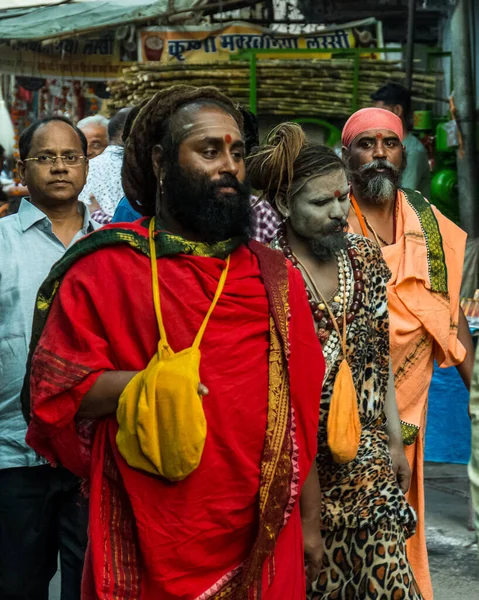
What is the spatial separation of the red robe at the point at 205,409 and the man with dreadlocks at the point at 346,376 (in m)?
0.67

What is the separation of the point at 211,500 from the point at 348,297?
1196 millimetres

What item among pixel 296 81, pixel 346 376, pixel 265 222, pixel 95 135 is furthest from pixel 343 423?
pixel 296 81

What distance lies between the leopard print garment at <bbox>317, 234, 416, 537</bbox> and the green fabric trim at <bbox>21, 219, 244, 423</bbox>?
32.8 inches

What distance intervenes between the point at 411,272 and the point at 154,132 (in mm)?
1827

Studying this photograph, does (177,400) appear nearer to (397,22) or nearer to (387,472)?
(387,472)

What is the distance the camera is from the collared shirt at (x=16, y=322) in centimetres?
450

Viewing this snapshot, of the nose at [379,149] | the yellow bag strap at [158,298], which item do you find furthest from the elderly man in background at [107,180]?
the yellow bag strap at [158,298]

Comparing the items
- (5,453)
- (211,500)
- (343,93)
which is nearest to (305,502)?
(211,500)

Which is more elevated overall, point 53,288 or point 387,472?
point 53,288

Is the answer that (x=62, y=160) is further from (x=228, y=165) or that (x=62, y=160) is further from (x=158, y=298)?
(x=158, y=298)

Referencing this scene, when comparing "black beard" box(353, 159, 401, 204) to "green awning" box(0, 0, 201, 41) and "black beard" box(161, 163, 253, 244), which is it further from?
"green awning" box(0, 0, 201, 41)

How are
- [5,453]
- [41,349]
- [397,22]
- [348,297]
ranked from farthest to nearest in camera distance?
[397,22]
[5,453]
[348,297]
[41,349]

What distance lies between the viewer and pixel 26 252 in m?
4.62

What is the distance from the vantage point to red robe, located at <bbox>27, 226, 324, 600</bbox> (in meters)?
3.23
